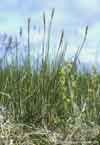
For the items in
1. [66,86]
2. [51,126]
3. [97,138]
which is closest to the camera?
[97,138]

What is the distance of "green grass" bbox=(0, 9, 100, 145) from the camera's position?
3879 millimetres

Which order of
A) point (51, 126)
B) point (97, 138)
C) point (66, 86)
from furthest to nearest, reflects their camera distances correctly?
point (66, 86) < point (51, 126) < point (97, 138)

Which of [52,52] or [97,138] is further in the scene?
[52,52]

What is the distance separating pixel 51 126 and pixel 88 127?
38cm

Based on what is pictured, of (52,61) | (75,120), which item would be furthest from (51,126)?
(52,61)

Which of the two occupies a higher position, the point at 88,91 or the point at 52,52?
the point at 52,52

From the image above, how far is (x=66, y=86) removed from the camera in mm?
4465

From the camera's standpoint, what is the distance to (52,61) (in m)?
4.43

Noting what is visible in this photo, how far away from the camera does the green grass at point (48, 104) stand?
3.88 meters

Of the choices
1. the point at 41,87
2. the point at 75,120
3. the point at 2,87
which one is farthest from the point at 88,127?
the point at 2,87

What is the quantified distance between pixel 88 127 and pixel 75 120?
0.37ft

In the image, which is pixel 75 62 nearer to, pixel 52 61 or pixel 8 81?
pixel 52 61

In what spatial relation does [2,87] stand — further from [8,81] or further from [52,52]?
[52,52]

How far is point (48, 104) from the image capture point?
4.26 m
